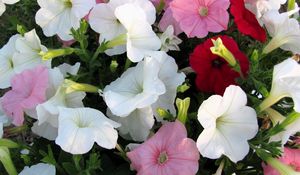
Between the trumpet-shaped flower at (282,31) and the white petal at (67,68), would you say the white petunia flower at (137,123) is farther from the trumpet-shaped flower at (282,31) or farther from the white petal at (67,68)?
the trumpet-shaped flower at (282,31)

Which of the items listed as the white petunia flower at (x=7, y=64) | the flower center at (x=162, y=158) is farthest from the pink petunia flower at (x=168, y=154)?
the white petunia flower at (x=7, y=64)

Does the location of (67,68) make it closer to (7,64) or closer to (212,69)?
(7,64)

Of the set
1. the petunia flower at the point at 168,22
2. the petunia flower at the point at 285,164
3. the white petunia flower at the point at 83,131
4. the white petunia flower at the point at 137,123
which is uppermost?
the petunia flower at the point at 168,22

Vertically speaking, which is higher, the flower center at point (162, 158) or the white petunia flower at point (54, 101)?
the white petunia flower at point (54, 101)

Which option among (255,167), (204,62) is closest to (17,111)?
(204,62)

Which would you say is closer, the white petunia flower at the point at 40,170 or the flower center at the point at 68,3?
the white petunia flower at the point at 40,170

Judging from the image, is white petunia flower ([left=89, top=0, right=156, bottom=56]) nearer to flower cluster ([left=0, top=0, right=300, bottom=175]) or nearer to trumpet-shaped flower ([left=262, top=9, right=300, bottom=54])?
flower cluster ([left=0, top=0, right=300, bottom=175])
